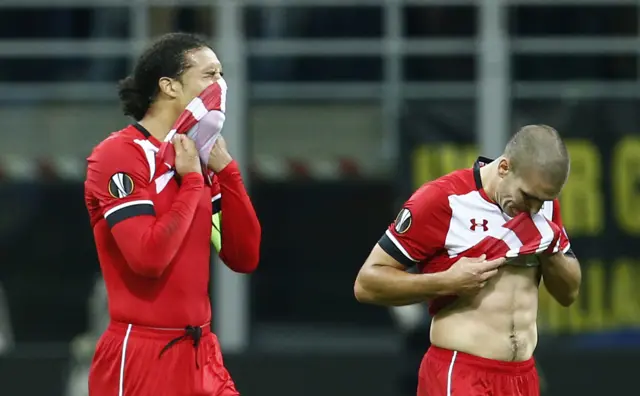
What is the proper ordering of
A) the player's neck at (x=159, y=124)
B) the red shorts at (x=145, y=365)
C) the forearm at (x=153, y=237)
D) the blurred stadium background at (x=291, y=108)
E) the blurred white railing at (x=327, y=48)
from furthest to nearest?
the blurred white railing at (x=327, y=48), the blurred stadium background at (x=291, y=108), the player's neck at (x=159, y=124), the red shorts at (x=145, y=365), the forearm at (x=153, y=237)

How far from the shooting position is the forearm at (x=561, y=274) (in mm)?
4902

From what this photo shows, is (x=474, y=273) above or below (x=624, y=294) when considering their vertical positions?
above

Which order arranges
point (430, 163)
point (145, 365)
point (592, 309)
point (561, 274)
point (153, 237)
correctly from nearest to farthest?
point (153, 237), point (145, 365), point (561, 274), point (592, 309), point (430, 163)

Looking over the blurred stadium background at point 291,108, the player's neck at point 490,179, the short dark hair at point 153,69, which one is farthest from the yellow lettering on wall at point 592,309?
the short dark hair at point 153,69

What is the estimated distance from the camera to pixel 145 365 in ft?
14.7

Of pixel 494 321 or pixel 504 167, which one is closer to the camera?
pixel 504 167

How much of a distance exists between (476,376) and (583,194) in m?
5.16

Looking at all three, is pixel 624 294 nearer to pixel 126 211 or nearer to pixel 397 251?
pixel 397 251

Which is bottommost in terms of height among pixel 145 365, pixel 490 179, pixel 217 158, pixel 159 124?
pixel 145 365

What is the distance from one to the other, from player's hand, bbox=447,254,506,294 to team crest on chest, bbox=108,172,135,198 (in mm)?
1171

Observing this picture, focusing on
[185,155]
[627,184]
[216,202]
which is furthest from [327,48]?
[185,155]

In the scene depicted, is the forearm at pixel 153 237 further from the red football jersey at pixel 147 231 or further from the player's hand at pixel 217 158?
the player's hand at pixel 217 158

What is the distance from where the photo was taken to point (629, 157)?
9.84m

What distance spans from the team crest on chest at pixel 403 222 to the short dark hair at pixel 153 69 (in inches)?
36.8
